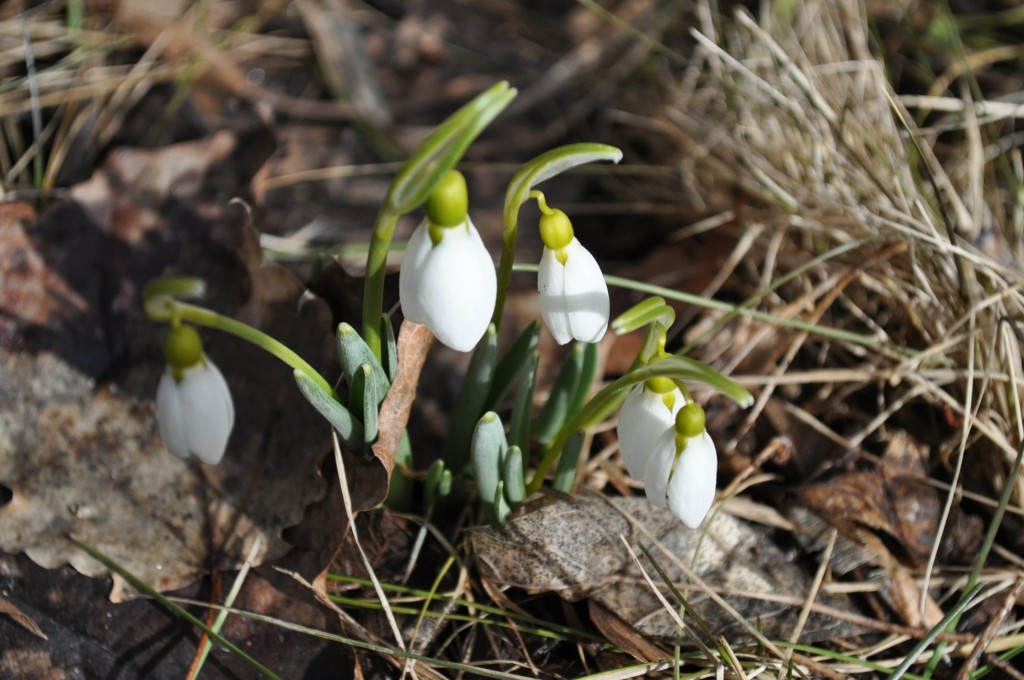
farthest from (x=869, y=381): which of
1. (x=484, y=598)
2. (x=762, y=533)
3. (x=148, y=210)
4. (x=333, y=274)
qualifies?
(x=148, y=210)

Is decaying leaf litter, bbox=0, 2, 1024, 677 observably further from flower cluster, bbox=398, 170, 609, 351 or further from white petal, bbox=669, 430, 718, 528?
flower cluster, bbox=398, 170, 609, 351

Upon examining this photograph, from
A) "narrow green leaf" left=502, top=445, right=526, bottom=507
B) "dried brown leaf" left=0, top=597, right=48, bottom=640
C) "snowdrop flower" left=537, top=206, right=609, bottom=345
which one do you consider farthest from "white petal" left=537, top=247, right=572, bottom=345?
"dried brown leaf" left=0, top=597, right=48, bottom=640

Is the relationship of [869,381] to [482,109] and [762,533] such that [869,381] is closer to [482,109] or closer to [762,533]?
[762,533]

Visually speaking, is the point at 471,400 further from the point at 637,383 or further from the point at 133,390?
the point at 133,390

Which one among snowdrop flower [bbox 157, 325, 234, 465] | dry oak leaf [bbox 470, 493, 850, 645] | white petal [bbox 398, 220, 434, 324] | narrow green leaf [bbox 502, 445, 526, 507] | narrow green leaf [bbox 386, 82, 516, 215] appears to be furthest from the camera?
dry oak leaf [bbox 470, 493, 850, 645]


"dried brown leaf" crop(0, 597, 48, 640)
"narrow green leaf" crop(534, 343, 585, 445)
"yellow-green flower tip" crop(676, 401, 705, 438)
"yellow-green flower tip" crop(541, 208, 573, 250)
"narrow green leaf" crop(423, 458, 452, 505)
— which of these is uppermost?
"yellow-green flower tip" crop(541, 208, 573, 250)
